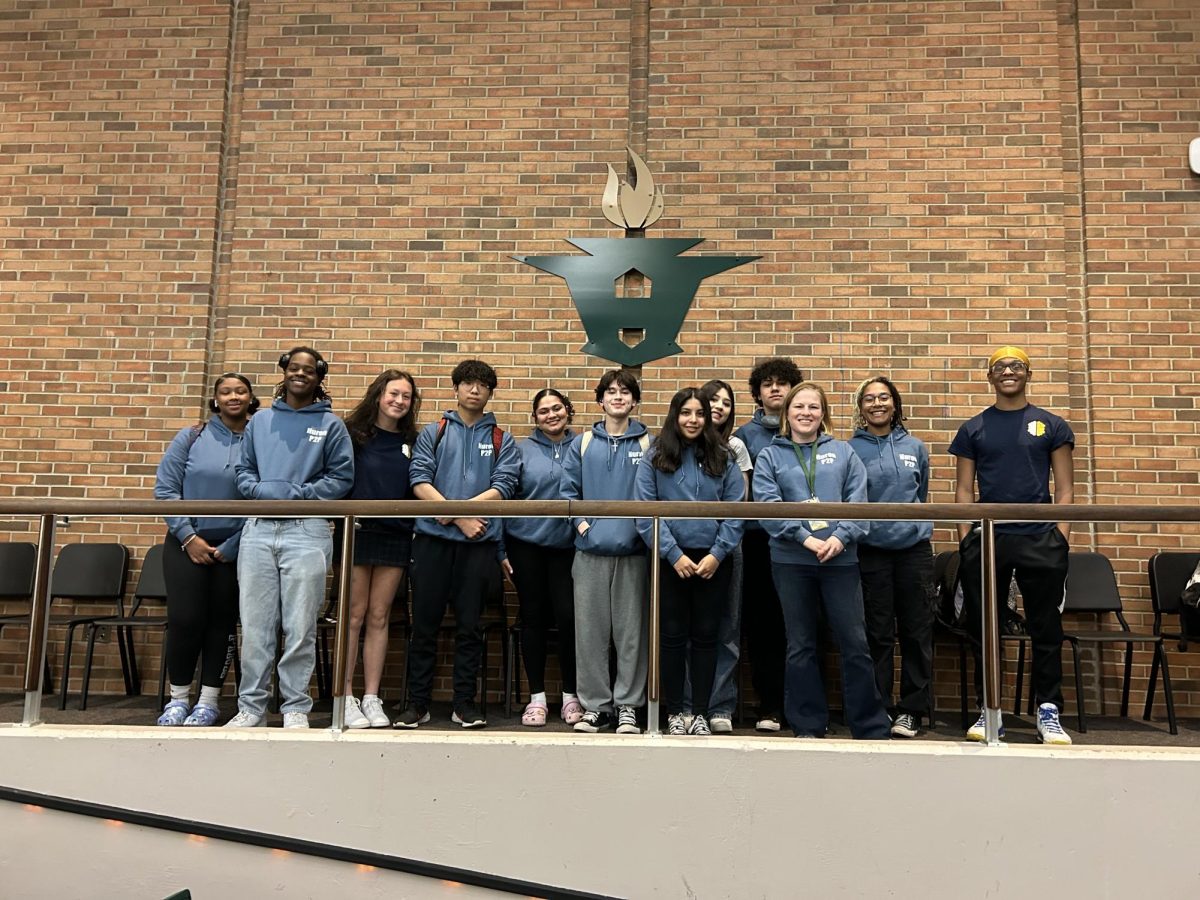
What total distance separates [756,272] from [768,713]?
2609 millimetres

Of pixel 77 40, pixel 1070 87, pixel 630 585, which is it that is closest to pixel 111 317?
pixel 77 40

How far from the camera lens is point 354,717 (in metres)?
4.29

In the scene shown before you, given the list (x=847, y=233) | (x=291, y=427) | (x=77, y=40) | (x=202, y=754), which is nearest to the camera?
(x=202, y=754)

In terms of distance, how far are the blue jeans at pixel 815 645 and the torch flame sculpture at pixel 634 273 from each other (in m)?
2.07

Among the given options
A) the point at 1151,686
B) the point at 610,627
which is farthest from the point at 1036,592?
the point at 610,627

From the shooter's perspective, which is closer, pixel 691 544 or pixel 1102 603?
pixel 691 544

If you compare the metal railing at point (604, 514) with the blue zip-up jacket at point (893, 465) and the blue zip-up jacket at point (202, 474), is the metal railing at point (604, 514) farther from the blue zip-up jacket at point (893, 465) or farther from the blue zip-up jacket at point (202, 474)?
the blue zip-up jacket at point (893, 465)

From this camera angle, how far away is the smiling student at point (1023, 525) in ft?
13.7

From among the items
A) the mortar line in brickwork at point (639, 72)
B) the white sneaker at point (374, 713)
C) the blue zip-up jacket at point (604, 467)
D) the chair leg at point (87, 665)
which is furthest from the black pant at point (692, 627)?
the mortar line in brickwork at point (639, 72)

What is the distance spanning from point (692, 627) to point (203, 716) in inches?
80.7

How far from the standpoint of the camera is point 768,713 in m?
4.63

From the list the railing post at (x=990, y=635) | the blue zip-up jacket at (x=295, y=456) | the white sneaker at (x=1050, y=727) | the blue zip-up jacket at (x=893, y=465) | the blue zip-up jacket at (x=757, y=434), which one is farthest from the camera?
the blue zip-up jacket at (x=757, y=434)

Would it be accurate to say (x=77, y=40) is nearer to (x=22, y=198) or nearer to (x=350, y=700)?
(x=22, y=198)

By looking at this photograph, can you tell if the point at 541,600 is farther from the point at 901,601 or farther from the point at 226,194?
the point at 226,194
